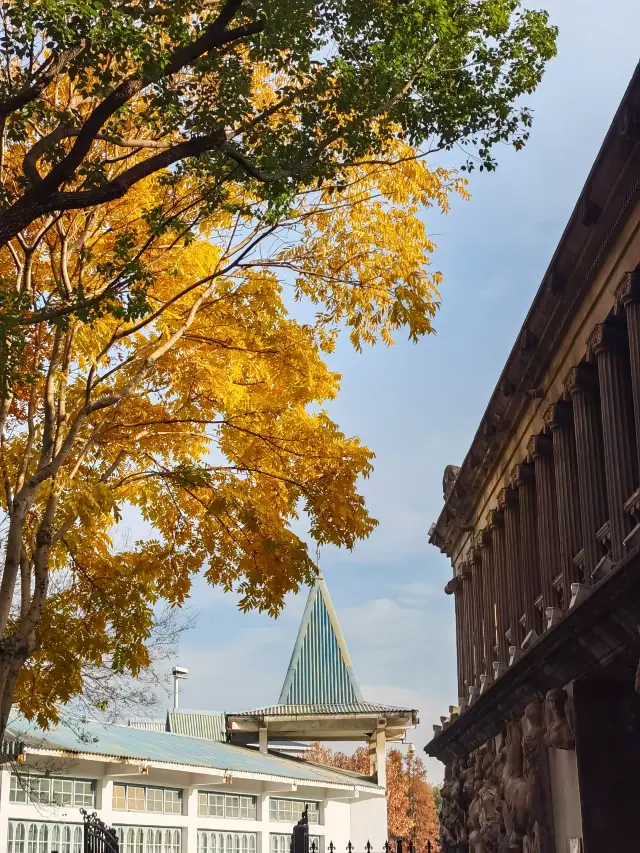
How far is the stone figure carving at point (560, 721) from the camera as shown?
1573 centimetres

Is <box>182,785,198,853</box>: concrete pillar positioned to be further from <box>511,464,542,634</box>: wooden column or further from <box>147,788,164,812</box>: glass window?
<box>511,464,542,634</box>: wooden column

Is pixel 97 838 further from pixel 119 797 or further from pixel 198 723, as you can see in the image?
pixel 198 723

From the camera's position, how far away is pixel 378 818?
141 ft

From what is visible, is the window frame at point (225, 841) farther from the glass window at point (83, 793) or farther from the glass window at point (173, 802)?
the glass window at point (83, 793)

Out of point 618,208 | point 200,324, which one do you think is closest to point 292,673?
point 200,324

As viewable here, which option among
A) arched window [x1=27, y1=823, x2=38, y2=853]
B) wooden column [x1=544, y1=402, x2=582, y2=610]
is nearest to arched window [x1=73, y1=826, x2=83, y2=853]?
arched window [x1=27, y1=823, x2=38, y2=853]

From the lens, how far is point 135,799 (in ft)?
101

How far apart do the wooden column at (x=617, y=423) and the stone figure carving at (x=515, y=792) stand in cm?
590

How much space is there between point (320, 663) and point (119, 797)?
1708 centimetres

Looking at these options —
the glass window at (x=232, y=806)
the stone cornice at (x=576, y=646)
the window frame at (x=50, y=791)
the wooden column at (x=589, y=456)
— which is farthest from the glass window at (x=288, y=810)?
the wooden column at (x=589, y=456)

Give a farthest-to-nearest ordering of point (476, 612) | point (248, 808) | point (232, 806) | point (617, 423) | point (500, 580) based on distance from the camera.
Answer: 1. point (248, 808)
2. point (232, 806)
3. point (476, 612)
4. point (500, 580)
5. point (617, 423)

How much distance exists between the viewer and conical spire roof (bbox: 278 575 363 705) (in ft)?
147

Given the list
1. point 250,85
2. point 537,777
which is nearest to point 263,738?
point 537,777

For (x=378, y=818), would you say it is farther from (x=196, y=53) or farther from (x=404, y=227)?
(x=196, y=53)
